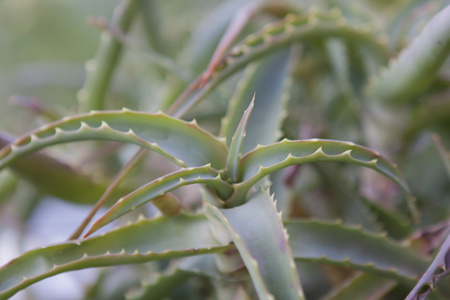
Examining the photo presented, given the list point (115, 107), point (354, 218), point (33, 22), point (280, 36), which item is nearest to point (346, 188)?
point (354, 218)

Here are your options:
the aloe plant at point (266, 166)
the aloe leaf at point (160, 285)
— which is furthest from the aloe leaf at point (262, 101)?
the aloe leaf at point (160, 285)

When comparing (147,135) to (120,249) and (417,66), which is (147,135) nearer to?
(120,249)

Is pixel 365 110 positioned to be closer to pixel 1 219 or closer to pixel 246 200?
pixel 246 200

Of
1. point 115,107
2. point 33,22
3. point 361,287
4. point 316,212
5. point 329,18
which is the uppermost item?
point 33,22

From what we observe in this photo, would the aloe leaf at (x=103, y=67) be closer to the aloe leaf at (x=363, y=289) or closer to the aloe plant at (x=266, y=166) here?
the aloe plant at (x=266, y=166)

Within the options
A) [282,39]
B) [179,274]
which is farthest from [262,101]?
[179,274]

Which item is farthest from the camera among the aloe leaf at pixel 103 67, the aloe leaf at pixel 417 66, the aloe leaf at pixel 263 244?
the aloe leaf at pixel 103 67

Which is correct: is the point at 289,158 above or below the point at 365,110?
below
